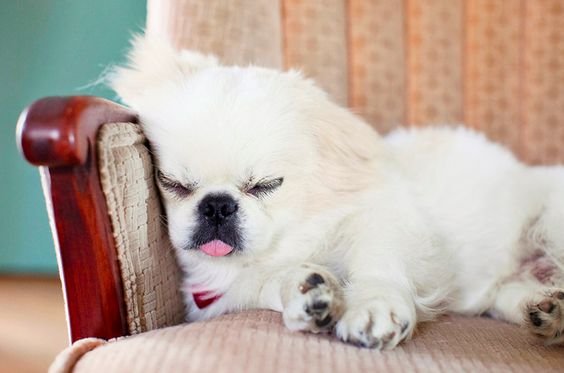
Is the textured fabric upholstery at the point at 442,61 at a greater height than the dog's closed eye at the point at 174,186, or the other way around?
the textured fabric upholstery at the point at 442,61

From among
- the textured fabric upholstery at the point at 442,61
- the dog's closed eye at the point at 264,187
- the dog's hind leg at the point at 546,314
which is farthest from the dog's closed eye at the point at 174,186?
the textured fabric upholstery at the point at 442,61

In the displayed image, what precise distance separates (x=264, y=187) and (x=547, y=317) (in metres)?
0.52

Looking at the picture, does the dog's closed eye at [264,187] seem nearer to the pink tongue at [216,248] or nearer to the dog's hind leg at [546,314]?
the pink tongue at [216,248]

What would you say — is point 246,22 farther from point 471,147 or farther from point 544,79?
point 544,79

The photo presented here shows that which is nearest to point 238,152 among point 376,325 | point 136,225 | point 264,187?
point 264,187

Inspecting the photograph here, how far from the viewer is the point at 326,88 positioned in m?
1.80

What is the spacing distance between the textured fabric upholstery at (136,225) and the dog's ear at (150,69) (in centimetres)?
19

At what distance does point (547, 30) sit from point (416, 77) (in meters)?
0.38

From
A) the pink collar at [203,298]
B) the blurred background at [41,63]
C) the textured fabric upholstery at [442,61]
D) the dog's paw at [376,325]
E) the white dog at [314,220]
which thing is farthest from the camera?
the blurred background at [41,63]

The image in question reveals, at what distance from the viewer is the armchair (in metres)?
0.89

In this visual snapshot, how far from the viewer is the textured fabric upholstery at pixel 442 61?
5.92 ft

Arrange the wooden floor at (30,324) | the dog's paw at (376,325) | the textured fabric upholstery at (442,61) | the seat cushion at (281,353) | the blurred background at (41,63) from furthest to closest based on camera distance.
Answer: the blurred background at (41,63), the wooden floor at (30,324), the textured fabric upholstery at (442,61), the dog's paw at (376,325), the seat cushion at (281,353)

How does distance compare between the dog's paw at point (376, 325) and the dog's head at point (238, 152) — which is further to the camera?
the dog's head at point (238, 152)

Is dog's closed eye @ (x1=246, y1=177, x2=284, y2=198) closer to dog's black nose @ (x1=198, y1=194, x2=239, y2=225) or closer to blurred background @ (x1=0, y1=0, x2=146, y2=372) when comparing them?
dog's black nose @ (x1=198, y1=194, x2=239, y2=225)
